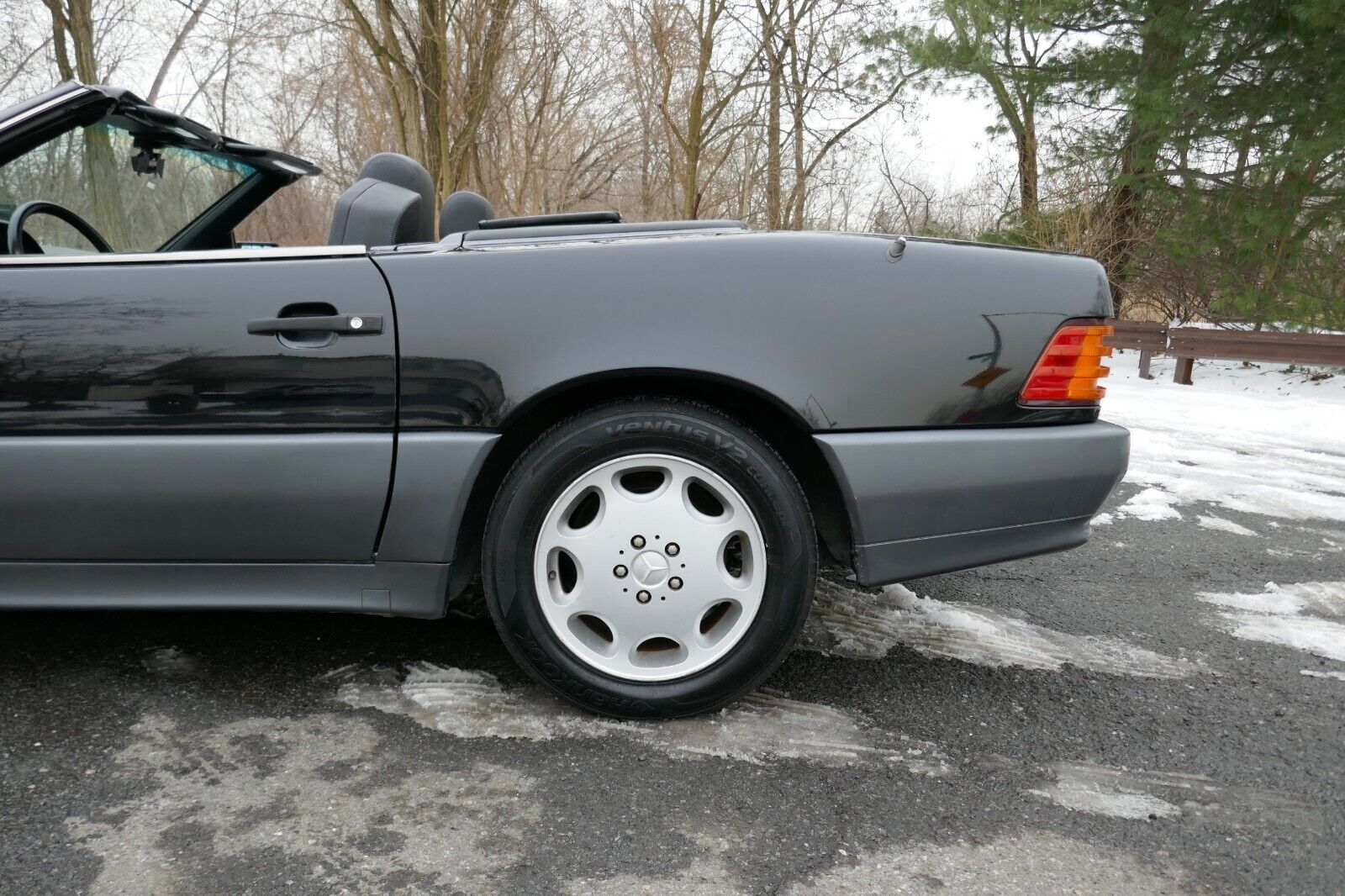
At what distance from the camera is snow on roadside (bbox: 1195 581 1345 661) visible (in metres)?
2.96

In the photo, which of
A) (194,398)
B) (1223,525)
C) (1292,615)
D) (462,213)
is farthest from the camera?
(1223,525)

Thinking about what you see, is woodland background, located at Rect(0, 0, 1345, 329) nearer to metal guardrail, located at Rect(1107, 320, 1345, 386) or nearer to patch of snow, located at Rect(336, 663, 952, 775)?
metal guardrail, located at Rect(1107, 320, 1345, 386)

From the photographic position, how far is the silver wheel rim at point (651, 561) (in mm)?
2184

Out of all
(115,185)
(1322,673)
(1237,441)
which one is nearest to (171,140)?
(115,185)

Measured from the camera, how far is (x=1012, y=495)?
7.29ft

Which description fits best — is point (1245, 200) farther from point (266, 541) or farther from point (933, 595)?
point (266, 541)

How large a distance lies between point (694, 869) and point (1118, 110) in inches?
539

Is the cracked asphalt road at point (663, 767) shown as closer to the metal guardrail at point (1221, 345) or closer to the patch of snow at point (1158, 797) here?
the patch of snow at point (1158, 797)

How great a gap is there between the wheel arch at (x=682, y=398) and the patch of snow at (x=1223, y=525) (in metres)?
3.08

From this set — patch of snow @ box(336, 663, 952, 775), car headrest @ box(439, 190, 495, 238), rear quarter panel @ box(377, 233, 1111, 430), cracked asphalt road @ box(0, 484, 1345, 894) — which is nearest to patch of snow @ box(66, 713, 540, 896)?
cracked asphalt road @ box(0, 484, 1345, 894)

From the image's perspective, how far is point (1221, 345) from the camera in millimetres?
11422

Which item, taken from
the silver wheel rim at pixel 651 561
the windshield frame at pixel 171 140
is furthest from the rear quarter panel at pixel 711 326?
the windshield frame at pixel 171 140

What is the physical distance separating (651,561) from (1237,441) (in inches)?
273

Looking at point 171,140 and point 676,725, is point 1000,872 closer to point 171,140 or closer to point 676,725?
point 676,725
